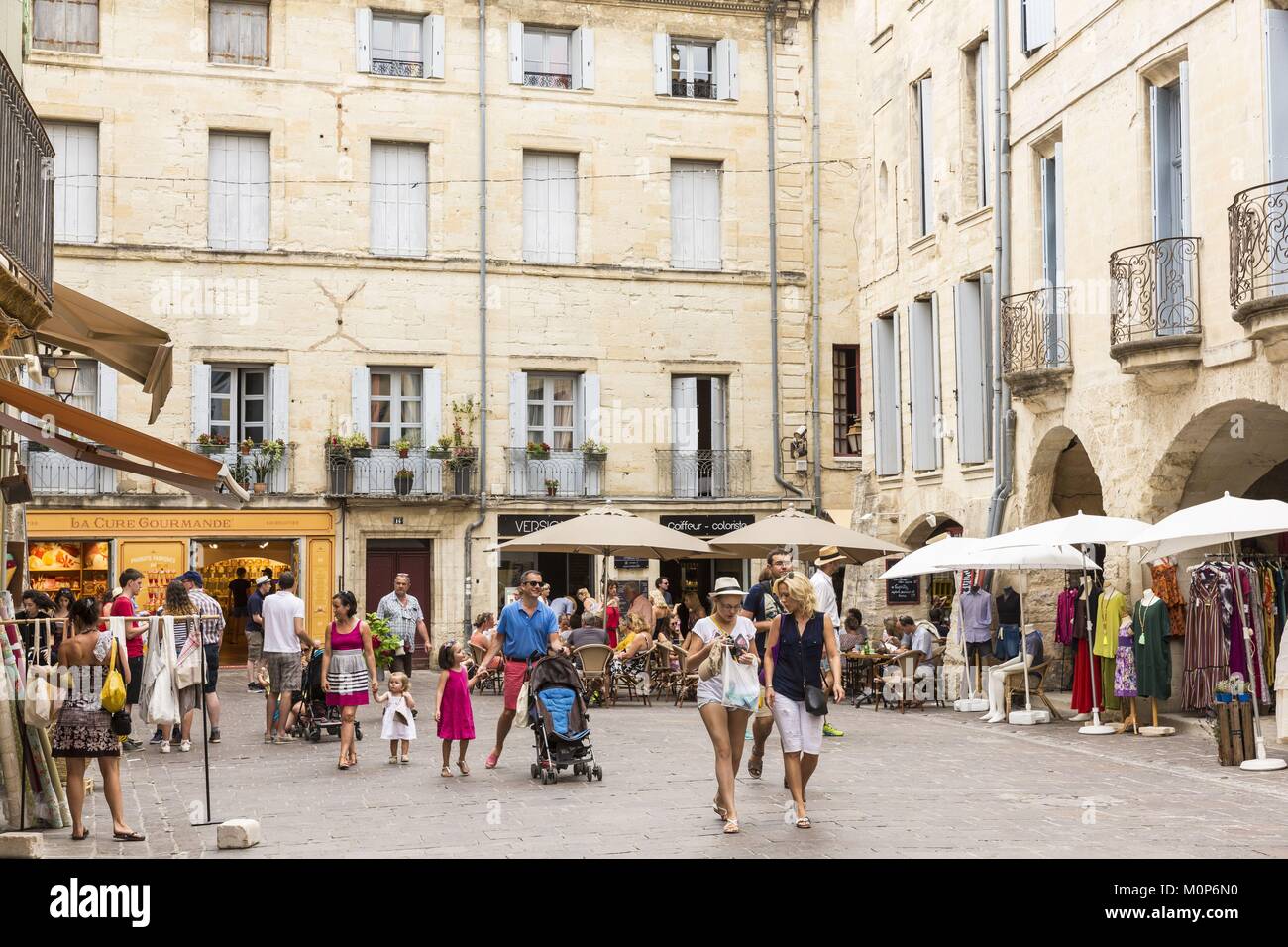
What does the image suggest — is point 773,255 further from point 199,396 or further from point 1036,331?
point 1036,331

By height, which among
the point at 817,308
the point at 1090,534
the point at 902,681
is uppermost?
the point at 817,308

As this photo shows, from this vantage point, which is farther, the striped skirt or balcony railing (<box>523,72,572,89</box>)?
balcony railing (<box>523,72,572,89</box>)

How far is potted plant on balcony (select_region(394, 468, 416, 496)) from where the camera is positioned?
29.3m

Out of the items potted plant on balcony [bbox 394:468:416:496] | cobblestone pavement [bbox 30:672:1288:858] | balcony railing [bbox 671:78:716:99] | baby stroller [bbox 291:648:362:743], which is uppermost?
balcony railing [bbox 671:78:716:99]

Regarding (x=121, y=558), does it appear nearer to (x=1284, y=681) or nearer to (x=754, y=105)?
(x=754, y=105)

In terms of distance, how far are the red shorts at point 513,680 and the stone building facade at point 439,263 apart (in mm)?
16006

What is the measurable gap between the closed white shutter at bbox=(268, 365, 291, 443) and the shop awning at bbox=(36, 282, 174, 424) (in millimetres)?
13471

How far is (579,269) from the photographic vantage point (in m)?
30.8

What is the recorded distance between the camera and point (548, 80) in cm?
3130

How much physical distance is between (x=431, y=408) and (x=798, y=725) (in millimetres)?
20414

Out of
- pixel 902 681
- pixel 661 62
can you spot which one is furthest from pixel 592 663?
pixel 661 62

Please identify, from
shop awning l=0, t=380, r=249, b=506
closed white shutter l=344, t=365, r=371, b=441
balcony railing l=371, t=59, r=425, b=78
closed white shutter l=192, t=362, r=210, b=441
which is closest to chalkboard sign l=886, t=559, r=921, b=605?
closed white shutter l=344, t=365, r=371, b=441

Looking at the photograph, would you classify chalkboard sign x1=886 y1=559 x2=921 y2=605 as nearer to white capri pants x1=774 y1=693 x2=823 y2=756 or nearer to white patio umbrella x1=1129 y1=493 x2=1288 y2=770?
white patio umbrella x1=1129 y1=493 x2=1288 y2=770

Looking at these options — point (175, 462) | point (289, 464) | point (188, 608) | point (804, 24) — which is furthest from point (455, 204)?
point (175, 462)
